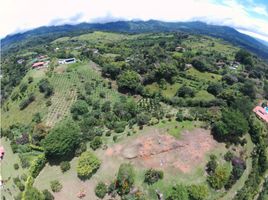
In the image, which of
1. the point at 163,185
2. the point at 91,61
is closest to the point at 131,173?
the point at 163,185

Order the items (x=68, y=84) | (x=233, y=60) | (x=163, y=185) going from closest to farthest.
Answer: (x=163, y=185) → (x=68, y=84) → (x=233, y=60)

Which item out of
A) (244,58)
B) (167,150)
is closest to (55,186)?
(167,150)

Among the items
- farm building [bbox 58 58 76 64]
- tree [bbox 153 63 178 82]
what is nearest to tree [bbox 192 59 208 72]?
tree [bbox 153 63 178 82]

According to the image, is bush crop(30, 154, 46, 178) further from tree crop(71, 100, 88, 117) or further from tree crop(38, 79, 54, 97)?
tree crop(38, 79, 54, 97)

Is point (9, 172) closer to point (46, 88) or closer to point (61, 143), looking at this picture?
point (61, 143)

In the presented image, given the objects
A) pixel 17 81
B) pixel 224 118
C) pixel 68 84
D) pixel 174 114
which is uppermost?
pixel 224 118

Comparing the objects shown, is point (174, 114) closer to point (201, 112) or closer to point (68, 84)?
point (201, 112)
